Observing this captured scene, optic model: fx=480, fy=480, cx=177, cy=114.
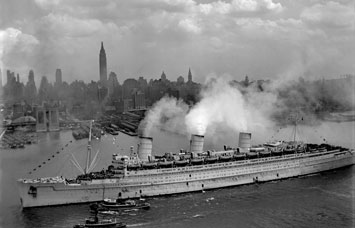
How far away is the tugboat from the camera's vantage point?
1562cm

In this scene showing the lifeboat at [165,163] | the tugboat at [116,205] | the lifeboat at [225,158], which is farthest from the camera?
the lifeboat at [225,158]

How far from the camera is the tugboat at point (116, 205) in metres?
15.6

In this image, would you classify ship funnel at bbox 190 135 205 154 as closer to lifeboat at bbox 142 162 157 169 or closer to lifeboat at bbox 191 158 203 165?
lifeboat at bbox 191 158 203 165

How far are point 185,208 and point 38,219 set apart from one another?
15.4ft

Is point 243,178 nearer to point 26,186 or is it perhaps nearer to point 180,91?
point 26,186

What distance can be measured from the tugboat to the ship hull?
847mm

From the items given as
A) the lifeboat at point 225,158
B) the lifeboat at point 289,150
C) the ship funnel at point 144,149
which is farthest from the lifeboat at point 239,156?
the ship funnel at point 144,149

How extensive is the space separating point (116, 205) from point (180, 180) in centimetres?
317

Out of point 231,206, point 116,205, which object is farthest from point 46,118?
point 231,206

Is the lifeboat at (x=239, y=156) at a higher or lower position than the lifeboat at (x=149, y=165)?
higher

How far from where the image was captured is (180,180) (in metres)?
18.0

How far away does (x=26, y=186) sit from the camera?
16078 mm

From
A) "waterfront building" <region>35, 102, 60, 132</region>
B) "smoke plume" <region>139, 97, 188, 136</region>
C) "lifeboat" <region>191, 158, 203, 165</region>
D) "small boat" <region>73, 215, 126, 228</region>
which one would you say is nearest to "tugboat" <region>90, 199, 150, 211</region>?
"small boat" <region>73, 215, 126, 228</region>

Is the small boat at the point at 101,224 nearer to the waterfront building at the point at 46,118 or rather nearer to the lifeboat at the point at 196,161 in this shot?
the lifeboat at the point at 196,161
